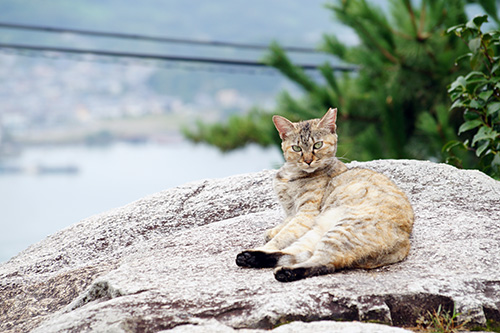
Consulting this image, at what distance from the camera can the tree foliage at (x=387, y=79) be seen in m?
4.54

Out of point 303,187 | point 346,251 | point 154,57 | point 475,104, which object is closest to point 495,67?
point 475,104

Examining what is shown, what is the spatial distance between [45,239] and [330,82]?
→ 2.70m

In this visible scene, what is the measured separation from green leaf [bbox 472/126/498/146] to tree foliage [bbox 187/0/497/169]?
112 cm

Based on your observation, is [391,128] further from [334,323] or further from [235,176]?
[334,323]

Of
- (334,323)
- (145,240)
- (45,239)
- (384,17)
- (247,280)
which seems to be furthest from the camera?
(384,17)

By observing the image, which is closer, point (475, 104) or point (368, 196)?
point (368, 196)

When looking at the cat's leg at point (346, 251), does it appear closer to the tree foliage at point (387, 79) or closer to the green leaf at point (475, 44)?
the green leaf at point (475, 44)

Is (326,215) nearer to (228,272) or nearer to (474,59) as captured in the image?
(228,272)

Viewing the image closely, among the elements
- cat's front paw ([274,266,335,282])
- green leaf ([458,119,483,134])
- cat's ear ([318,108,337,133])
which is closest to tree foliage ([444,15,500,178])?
green leaf ([458,119,483,134])

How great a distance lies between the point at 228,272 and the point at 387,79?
3443 mm

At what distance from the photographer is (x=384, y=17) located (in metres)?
4.86

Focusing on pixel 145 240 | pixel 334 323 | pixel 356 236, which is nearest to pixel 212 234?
pixel 145 240

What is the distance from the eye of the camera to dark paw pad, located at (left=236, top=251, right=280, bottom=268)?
2141 mm

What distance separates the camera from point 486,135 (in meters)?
3.11
